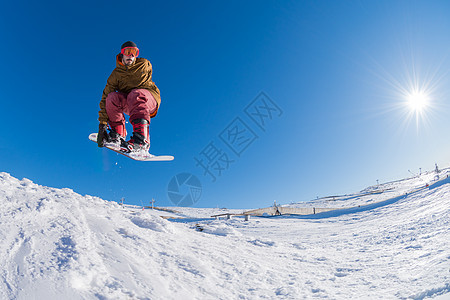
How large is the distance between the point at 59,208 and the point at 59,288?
4.41 ft

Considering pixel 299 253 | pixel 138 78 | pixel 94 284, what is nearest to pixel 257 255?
pixel 299 253

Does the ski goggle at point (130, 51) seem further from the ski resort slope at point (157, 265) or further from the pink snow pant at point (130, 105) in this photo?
the ski resort slope at point (157, 265)

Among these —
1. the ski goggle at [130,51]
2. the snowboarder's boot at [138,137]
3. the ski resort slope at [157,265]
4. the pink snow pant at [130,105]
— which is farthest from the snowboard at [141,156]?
the ski goggle at [130,51]

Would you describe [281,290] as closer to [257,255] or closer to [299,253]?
[257,255]

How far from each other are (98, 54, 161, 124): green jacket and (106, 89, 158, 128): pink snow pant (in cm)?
13

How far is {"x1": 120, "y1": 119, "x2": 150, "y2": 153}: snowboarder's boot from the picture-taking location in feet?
12.0

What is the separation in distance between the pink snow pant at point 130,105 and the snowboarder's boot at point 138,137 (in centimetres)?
8

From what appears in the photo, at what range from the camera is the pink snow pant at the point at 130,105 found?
3.66 metres

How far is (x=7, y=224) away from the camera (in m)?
1.91

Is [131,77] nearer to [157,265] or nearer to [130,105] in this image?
[130,105]

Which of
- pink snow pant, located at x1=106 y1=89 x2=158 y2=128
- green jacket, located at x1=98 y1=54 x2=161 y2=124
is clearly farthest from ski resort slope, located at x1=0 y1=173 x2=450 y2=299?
green jacket, located at x1=98 y1=54 x2=161 y2=124

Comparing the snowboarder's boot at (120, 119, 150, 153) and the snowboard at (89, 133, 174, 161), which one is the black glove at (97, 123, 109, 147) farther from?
the snowboarder's boot at (120, 119, 150, 153)

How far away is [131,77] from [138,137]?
3.21 feet

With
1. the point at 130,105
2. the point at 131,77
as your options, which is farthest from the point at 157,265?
the point at 131,77
